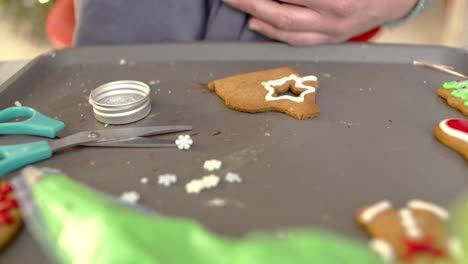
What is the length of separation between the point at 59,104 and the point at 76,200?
36cm

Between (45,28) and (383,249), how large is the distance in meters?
1.51

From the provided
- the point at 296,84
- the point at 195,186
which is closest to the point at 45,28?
the point at 296,84

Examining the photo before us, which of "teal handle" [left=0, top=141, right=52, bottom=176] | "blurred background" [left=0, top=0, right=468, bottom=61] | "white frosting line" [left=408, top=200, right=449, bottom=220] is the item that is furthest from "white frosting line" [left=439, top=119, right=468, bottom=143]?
"blurred background" [left=0, top=0, right=468, bottom=61]

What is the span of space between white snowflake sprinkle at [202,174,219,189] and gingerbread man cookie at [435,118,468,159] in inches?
11.8

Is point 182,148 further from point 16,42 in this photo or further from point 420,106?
point 16,42

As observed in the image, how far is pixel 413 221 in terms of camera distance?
16.8 inches

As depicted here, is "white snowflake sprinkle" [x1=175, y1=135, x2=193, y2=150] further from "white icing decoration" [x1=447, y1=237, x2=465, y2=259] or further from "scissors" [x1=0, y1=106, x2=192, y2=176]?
"white icing decoration" [x1=447, y1=237, x2=465, y2=259]

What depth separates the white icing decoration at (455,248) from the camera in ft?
1.24

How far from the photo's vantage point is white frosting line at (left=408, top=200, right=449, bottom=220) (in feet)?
1.44

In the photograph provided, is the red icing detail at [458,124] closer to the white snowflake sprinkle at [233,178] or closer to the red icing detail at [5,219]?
the white snowflake sprinkle at [233,178]

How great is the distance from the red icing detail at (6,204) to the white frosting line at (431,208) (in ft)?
1.35

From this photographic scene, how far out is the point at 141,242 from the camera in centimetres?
38

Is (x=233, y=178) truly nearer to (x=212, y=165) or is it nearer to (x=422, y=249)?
(x=212, y=165)

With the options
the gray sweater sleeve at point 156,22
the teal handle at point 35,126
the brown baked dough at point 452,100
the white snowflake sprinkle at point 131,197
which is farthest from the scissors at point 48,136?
the brown baked dough at point 452,100
